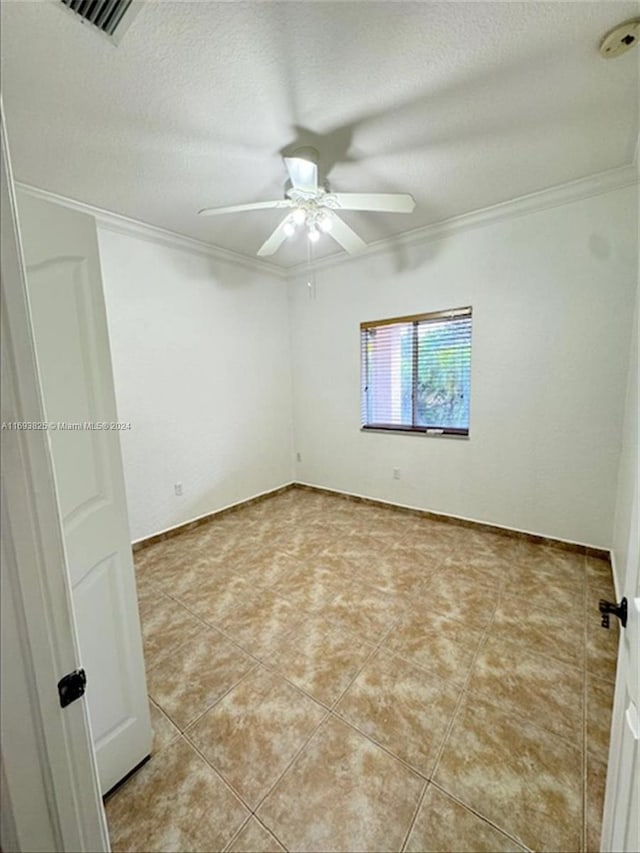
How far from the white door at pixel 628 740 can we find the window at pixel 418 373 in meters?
2.38

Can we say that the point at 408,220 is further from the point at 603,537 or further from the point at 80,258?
the point at 603,537

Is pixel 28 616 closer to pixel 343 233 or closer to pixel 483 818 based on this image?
pixel 483 818

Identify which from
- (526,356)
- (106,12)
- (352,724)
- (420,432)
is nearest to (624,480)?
(526,356)

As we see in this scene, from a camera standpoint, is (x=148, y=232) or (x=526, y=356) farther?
(x=148, y=232)

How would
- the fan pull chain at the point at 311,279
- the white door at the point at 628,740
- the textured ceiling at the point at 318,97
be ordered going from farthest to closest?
1. the fan pull chain at the point at 311,279
2. the textured ceiling at the point at 318,97
3. the white door at the point at 628,740

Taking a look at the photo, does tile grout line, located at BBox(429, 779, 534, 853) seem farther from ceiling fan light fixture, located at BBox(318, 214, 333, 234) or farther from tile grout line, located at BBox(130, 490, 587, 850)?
ceiling fan light fixture, located at BBox(318, 214, 333, 234)

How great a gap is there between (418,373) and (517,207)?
1.45 metres

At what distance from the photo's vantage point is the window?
3.10 metres

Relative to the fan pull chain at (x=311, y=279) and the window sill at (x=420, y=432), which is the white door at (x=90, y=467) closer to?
the window sill at (x=420, y=432)

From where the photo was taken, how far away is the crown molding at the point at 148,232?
2366 mm

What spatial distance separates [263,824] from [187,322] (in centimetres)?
323

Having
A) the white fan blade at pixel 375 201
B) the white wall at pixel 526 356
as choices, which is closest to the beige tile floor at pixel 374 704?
the white wall at pixel 526 356

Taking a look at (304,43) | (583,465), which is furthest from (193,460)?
(583,465)

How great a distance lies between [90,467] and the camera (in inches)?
43.8
